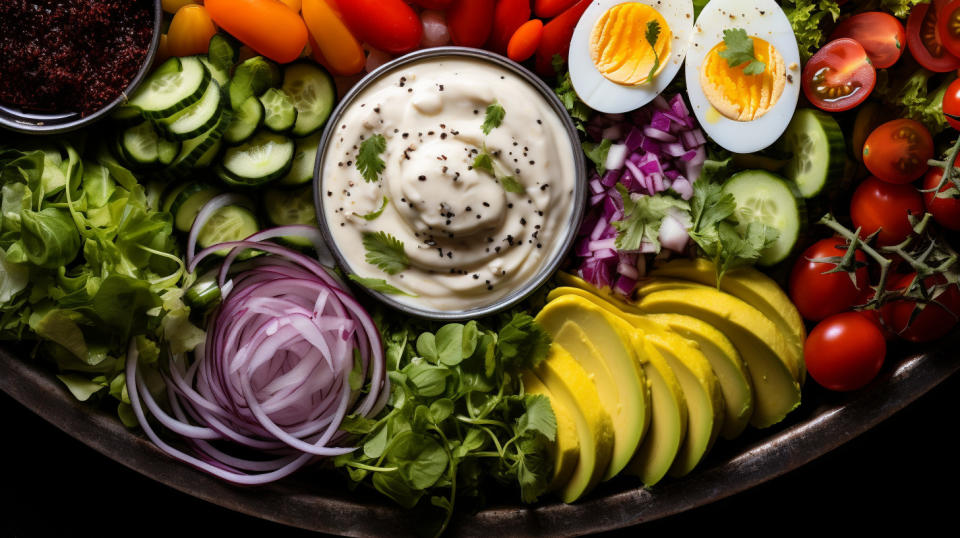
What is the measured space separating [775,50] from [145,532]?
2806 millimetres

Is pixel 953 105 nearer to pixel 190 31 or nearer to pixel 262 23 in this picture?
pixel 262 23

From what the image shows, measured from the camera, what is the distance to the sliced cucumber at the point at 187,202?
2.55 meters

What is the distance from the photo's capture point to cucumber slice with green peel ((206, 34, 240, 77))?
2.53 m

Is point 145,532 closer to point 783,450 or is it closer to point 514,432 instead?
point 514,432

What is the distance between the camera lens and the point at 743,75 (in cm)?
244

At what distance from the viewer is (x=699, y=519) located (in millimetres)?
2820

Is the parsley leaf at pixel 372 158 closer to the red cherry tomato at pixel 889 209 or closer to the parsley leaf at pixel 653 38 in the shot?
the parsley leaf at pixel 653 38

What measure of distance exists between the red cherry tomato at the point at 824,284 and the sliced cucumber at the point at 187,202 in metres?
2.00

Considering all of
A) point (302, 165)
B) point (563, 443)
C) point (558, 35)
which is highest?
point (558, 35)

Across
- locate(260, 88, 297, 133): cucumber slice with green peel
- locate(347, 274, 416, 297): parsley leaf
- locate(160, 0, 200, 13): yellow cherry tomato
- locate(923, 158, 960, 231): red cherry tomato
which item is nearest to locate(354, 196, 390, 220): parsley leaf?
locate(347, 274, 416, 297): parsley leaf

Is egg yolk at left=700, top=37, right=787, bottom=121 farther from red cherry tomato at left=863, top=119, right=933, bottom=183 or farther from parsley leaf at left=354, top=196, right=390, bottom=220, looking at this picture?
parsley leaf at left=354, top=196, right=390, bottom=220

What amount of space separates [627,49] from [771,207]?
70 cm

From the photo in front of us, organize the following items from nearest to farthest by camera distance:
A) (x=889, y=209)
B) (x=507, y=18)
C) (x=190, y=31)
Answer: (x=889, y=209)
(x=190, y=31)
(x=507, y=18)

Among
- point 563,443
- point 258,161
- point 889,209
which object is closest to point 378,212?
point 258,161
